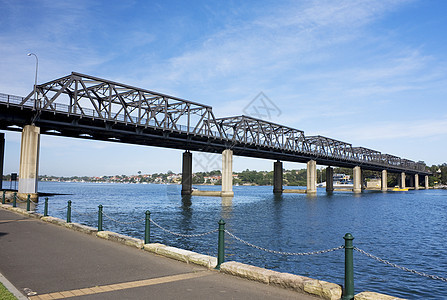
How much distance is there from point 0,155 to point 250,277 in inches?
3145

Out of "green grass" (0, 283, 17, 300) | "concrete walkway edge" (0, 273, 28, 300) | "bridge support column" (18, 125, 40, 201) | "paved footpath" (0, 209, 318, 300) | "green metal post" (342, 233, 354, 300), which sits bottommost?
"paved footpath" (0, 209, 318, 300)

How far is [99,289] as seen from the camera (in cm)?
909

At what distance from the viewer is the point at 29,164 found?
56.5 metres

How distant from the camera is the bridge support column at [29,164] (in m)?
55.5

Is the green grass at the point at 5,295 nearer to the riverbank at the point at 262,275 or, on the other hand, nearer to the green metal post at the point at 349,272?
the riverbank at the point at 262,275

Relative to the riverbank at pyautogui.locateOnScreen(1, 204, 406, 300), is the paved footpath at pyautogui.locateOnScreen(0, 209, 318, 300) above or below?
below

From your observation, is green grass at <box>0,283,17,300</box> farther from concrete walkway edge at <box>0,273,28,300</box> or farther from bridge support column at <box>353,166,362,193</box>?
bridge support column at <box>353,166,362,193</box>

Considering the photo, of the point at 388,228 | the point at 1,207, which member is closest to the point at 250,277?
the point at 388,228

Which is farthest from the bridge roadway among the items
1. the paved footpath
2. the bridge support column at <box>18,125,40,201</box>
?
the paved footpath

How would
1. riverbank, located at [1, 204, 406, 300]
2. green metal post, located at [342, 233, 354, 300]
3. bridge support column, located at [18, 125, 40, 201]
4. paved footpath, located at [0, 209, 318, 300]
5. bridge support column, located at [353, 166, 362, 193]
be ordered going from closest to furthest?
green metal post, located at [342, 233, 354, 300]
riverbank, located at [1, 204, 406, 300]
paved footpath, located at [0, 209, 318, 300]
bridge support column, located at [18, 125, 40, 201]
bridge support column, located at [353, 166, 362, 193]

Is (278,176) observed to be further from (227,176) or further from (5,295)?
(5,295)

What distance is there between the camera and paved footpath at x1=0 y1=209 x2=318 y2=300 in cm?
880

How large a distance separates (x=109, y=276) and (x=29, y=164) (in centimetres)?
5366

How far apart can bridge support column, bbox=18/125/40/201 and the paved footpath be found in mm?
44790
